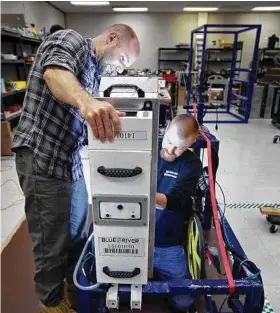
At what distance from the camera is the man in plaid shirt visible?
1036 millimetres

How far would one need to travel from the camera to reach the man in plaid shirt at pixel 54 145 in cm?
104

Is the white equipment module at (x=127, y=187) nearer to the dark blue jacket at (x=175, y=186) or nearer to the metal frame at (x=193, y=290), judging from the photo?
the metal frame at (x=193, y=290)

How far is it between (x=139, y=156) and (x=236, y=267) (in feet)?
2.42

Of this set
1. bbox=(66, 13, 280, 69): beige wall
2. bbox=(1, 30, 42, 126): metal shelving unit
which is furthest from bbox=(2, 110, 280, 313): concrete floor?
bbox=(66, 13, 280, 69): beige wall

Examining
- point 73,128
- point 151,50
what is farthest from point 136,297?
point 151,50

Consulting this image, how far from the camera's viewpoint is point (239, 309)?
3.43 ft

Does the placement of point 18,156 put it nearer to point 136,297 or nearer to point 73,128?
point 73,128

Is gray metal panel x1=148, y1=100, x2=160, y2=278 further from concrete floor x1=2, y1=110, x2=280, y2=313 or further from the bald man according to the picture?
concrete floor x1=2, y1=110, x2=280, y2=313

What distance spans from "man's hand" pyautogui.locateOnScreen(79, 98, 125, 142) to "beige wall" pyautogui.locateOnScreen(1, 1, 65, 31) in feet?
20.2

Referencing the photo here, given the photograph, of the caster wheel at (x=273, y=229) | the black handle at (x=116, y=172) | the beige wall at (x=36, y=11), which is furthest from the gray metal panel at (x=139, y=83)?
the beige wall at (x=36, y=11)

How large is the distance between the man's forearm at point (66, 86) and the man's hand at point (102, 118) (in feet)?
0.16

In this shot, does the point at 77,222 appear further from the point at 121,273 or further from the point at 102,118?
the point at 102,118

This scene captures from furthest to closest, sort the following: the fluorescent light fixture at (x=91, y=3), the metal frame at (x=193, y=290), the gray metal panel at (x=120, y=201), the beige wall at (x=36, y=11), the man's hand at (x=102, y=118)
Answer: the fluorescent light fixture at (x=91, y=3)
the beige wall at (x=36, y=11)
the metal frame at (x=193, y=290)
the gray metal panel at (x=120, y=201)
the man's hand at (x=102, y=118)

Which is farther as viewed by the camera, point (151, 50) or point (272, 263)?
point (151, 50)
